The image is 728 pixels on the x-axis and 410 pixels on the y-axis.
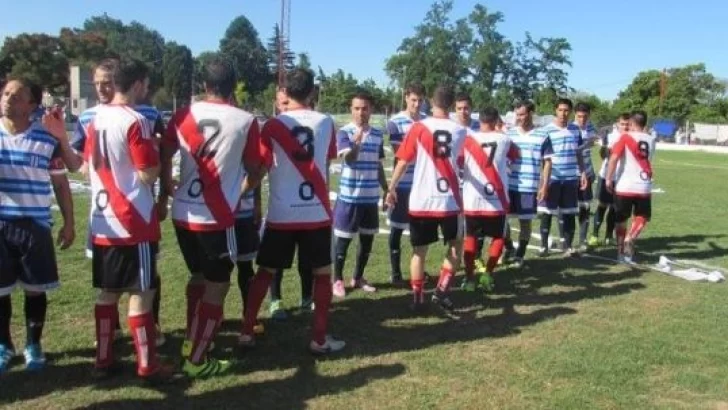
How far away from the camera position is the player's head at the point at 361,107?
6.56 meters

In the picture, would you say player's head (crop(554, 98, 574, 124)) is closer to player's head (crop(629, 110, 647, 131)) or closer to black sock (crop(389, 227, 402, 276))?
player's head (crop(629, 110, 647, 131))

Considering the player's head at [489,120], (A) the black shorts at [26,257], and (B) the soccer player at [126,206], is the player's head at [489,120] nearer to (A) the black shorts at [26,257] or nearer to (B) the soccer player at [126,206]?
(B) the soccer player at [126,206]

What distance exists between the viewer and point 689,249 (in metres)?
10.5

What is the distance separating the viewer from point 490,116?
Answer: 24.5ft

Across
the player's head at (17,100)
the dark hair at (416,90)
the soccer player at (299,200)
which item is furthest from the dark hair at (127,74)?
the dark hair at (416,90)

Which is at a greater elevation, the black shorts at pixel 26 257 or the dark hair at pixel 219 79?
the dark hair at pixel 219 79

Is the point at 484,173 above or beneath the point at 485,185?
above

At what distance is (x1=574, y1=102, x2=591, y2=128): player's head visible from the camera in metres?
10.2

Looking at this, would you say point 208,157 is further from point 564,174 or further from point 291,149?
point 564,174

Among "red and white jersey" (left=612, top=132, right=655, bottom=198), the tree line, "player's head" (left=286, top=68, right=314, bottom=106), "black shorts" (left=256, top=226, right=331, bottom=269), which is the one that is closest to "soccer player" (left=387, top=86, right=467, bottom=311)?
"black shorts" (left=256, top=226, right=331, bottom=269)

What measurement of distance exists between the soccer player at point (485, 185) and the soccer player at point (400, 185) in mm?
691

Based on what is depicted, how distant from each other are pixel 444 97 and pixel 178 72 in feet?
379

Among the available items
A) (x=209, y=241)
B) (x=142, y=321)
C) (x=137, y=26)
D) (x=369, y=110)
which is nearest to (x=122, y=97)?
(x=209, y=241)

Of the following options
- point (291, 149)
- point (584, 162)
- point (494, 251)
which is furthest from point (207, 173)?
point (584, 162)
